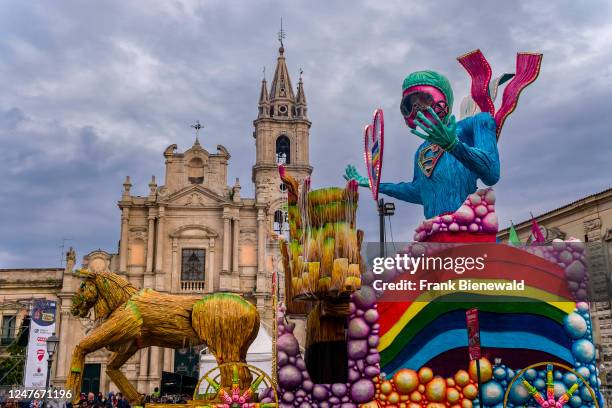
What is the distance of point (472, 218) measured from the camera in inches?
359

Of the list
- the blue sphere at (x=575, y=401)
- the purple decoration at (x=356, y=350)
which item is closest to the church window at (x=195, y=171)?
the purple decoration at (x=356, y=350)

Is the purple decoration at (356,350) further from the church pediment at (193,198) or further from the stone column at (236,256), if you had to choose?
the church pediment at (193,198)

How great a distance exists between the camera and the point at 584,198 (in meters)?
23.7

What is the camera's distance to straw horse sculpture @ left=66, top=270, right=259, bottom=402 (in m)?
8.68

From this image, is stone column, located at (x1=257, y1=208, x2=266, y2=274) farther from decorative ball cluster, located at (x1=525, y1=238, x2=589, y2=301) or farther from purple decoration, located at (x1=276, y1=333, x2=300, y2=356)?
decorative ball cluster, located at (x1=525, y1=238, x2=589, y2=301)

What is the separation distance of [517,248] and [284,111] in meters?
33.1

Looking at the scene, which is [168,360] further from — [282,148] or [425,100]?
[425,100]

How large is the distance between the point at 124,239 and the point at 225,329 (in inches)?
1007

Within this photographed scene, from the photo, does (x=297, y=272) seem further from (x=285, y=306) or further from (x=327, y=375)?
(x=327, y=375)

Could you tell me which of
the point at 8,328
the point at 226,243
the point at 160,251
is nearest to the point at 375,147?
the point at 226,243

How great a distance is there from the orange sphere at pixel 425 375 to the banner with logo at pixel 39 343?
816 inches

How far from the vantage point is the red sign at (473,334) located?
312 inches

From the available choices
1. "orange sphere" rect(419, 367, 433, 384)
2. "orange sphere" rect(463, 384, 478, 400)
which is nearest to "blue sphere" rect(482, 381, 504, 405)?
"orange sphere" rect(463, 384, 478, 400)

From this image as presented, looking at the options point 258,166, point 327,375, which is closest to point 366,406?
point 327,375
